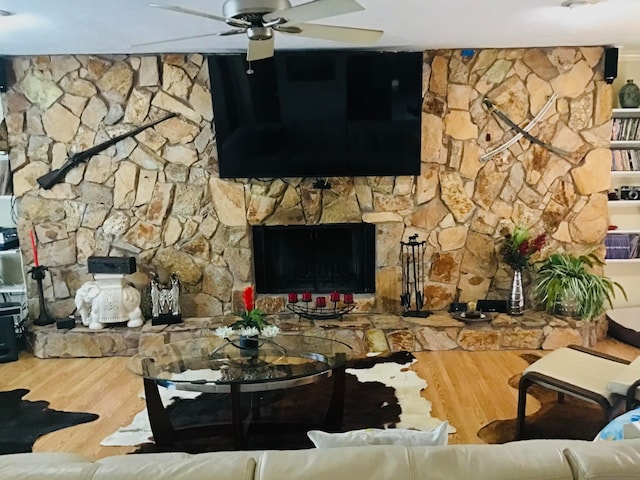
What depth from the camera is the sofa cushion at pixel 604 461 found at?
4.09 ft

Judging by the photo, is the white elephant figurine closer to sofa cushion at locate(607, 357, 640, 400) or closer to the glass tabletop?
the glass tabletop

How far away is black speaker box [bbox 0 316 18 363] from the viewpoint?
421 centimetres

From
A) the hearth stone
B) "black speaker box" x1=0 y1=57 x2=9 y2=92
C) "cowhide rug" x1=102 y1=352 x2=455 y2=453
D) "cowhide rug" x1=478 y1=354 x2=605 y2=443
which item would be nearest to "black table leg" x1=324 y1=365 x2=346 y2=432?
"cowhide rug" x1=102 y1=352 x2=455 y2=453

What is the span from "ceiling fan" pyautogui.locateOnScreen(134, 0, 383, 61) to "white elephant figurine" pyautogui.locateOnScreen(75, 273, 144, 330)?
8.37 feet

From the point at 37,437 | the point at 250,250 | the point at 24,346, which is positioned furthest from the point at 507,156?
the point at 24,346

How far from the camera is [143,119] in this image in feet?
14.4

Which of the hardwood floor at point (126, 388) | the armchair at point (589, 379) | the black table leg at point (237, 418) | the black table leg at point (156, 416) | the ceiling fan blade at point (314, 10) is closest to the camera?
the ceiling fan blade at point (314, 10)

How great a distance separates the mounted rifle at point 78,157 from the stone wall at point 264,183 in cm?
5

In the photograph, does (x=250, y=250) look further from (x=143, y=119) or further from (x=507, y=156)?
(x=507, y=156)

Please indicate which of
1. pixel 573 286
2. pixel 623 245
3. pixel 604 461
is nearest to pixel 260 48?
pixel 604 461

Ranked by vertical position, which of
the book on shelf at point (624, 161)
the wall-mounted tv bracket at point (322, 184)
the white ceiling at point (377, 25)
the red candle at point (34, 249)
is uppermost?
the white ceiling at point (377, 25)

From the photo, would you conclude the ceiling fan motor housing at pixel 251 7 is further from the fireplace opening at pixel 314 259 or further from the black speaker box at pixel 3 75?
the black speaker box at pixel 3 75

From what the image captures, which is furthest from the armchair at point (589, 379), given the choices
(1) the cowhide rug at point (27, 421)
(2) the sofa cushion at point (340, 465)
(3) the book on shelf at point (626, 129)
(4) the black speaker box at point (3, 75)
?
(4) the black speaker box at point (3, 75)

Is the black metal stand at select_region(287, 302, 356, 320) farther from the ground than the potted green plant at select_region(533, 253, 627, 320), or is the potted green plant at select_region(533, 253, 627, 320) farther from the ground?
the potted green plant at select_region(533, 253, 627, 320)
